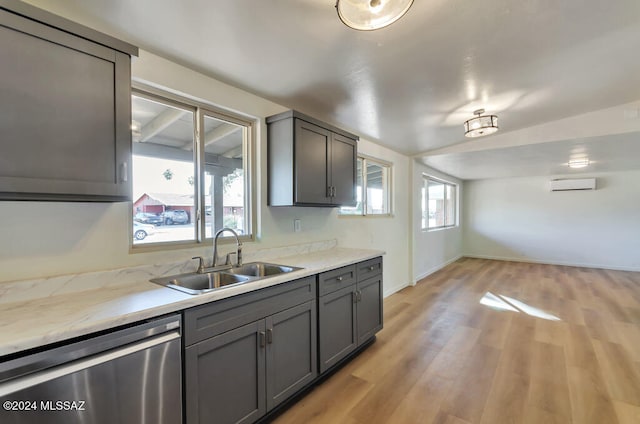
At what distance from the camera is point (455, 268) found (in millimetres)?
6527

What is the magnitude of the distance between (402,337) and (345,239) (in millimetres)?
1250

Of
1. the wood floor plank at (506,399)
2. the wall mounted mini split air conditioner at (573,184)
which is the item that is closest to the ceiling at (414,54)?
the wood floor plank at (506,399)

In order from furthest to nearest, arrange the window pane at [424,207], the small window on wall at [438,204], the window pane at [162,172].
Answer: the small window on wall at [438,204] → the window pane at [424,207] → the window pane at [162,172]

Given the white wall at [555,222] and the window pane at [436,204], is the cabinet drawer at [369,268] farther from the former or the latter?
the white wall at [555,222]

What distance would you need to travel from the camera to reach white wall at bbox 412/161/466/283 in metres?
5.16

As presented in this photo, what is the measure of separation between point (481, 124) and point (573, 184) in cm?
528

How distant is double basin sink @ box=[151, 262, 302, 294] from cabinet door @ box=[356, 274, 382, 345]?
864 millimetres

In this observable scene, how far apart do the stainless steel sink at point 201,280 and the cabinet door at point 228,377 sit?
1.13ft

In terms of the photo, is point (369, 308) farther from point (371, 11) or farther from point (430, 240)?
point (430, 240)

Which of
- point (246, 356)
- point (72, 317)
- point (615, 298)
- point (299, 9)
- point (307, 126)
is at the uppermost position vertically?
point (299, 9)

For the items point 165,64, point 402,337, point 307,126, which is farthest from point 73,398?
point 402,337

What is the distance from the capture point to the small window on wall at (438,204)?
6098 millimetres

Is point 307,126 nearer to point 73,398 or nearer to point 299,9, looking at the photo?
point 299,9

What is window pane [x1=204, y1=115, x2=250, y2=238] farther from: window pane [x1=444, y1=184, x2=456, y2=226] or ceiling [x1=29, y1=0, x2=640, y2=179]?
window pane [x1=444, y1=184, x2=456, y2=226]
